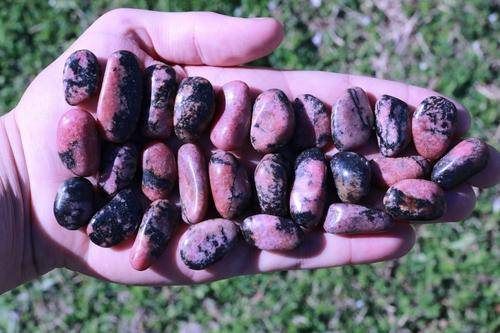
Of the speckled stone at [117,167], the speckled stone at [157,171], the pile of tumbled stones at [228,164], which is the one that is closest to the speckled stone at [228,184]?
the pile of tumbled stones at [228,164]

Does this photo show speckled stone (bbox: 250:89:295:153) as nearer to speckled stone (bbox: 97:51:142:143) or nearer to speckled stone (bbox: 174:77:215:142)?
speckled stone (bbox: 174:77:215:142)

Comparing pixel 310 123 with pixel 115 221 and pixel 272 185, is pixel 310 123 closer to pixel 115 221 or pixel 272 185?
pixel 272 185

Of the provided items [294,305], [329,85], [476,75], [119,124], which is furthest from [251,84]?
[476,75]

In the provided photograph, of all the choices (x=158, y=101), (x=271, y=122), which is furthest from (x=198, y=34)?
(x=271, y=122)

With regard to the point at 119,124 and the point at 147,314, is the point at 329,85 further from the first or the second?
the point at 147,314

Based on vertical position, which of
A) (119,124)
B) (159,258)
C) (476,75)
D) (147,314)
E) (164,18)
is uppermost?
(164,18)

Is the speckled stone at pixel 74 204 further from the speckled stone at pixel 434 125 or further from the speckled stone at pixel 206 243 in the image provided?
the speckled stone at pixel 434 125

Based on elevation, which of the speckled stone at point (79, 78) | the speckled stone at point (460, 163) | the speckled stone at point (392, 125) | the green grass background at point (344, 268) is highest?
the speckled stone at point (79, 78)
